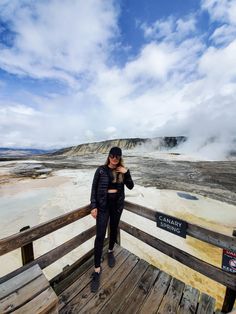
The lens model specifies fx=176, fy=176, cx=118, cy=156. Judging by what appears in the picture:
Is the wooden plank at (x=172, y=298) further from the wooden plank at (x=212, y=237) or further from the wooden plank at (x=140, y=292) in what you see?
the wooden plank at (x=212, y=237)

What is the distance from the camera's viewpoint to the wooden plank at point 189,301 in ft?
7.02

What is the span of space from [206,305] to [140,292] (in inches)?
32.4

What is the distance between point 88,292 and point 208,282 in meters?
2.65

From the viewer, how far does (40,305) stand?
1.30 metres

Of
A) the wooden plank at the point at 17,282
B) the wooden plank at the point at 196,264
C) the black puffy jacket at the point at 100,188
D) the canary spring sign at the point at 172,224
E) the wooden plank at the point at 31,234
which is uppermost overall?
the black puffy jacket at the point at 100,188

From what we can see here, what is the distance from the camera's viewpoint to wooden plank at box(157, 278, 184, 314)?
2156 mm

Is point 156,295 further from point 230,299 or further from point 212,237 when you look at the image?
point 212,237

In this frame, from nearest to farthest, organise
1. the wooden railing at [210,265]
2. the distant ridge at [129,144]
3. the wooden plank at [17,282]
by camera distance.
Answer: the wooden plank at [17,282], the wooden railing at [210,265], the distant ridge at [129,144]

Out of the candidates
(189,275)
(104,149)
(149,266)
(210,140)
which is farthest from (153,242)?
(104,149)

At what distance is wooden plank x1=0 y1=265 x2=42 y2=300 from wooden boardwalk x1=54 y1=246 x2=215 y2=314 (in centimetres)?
87

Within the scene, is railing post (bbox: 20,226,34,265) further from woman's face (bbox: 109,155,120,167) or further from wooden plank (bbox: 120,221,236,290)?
wooden plank (bbox: 120,221,236,290)

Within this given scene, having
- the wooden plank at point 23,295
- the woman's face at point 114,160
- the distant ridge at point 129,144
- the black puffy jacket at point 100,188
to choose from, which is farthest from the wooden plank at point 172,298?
the distant ridge at point 129,144

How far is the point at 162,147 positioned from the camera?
5906 cm

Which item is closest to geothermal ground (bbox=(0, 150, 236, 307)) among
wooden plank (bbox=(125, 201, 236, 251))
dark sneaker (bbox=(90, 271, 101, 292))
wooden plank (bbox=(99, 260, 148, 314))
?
wooden plank (bbox=(125, 201, 236, 251))
